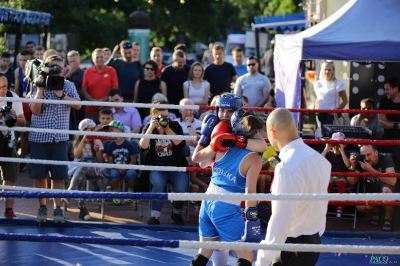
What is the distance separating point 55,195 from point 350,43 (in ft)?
16.9

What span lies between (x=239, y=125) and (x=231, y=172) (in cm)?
35

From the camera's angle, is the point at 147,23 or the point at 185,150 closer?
the point at 185,150

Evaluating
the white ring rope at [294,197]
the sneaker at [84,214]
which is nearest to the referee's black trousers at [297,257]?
the white ring rope at [294,197]

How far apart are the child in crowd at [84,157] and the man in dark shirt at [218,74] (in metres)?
2.87

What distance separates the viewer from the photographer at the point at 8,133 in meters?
7.45

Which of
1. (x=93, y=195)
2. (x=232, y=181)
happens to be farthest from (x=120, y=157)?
(x=93, y=195)

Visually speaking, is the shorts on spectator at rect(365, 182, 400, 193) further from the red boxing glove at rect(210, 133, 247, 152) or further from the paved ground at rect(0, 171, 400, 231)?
the red boxing glove at rect(210, 133, 247, 152)

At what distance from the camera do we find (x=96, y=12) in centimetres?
Result: 2678

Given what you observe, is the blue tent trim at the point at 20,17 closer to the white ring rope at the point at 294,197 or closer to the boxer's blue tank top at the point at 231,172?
the boxer's blue tank top at the point at 231,172

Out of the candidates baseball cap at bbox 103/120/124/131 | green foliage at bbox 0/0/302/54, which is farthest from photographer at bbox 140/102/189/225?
green foliage at bbox 0/0/302/54

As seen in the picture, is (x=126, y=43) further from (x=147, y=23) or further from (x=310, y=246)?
(x=147, y=23)

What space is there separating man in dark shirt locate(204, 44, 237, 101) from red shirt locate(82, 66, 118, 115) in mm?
1534

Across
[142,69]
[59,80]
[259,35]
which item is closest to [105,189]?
[59,80]

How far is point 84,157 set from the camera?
8.59m
